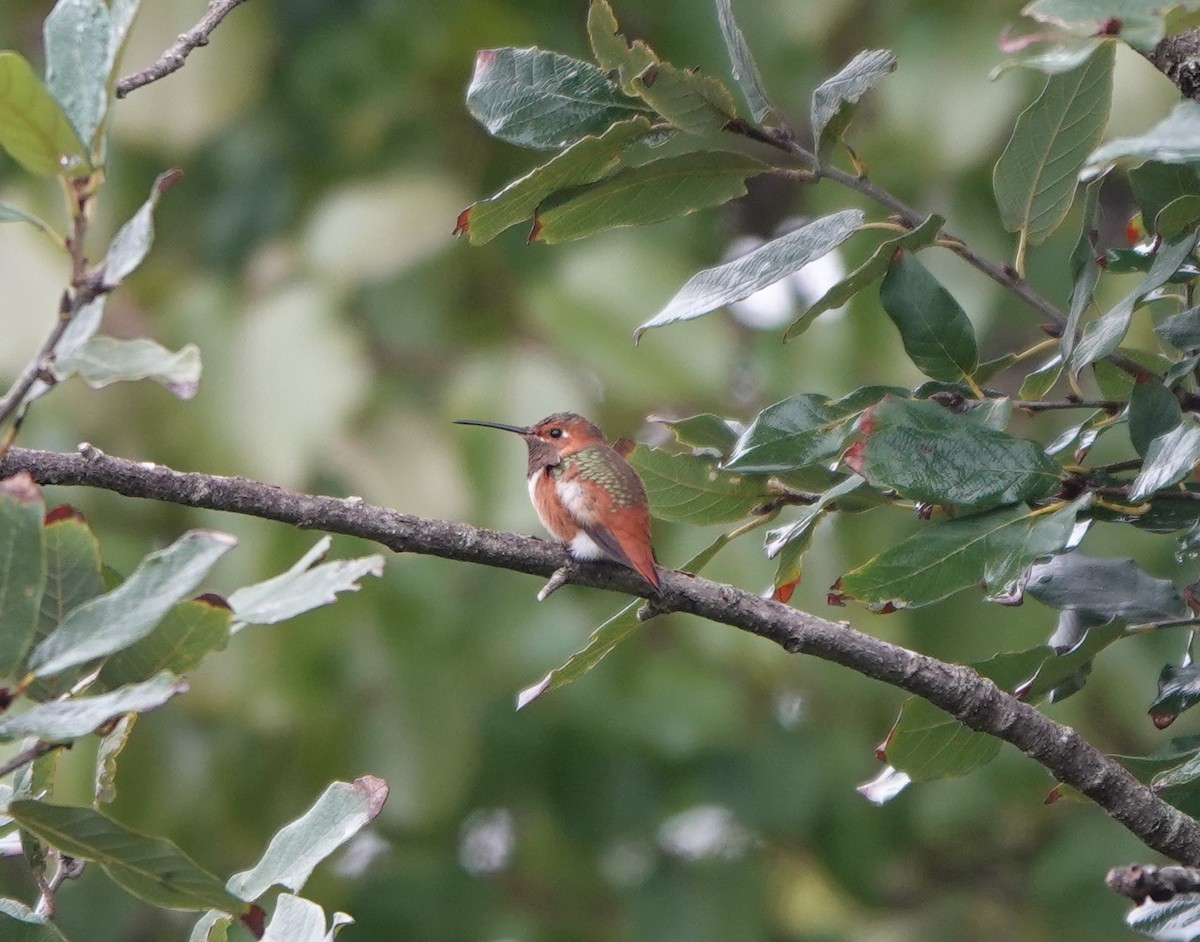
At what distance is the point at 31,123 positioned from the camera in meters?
1.20

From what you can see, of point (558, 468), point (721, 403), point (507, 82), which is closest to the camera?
point (507, 82)

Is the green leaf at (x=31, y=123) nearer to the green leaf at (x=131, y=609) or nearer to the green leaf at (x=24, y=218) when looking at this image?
the green leaf at (x=24, y=218)

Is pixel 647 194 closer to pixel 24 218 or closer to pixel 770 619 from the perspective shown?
pixel 770 619

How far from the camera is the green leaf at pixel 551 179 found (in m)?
1.63

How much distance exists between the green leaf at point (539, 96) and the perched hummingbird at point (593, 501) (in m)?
0.66

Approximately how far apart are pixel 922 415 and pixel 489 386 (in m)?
3.55

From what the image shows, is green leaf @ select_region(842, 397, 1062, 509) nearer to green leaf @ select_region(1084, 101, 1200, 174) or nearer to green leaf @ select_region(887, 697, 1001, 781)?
green leaf @ select_region(887, 697, 1001, 781)

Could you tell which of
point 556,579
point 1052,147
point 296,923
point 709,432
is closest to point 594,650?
point 556,579

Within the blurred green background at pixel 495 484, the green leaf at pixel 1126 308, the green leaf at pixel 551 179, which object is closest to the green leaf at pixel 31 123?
the green leaf at pixel 551 179

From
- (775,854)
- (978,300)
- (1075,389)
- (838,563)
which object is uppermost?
(1075,389)

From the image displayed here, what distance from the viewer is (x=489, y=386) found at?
502 centimetres

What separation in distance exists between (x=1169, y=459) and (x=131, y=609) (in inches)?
37.1

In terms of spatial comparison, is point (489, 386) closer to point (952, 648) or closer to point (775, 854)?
point (952, 648)

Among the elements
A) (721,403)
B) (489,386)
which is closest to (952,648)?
(721,403)
